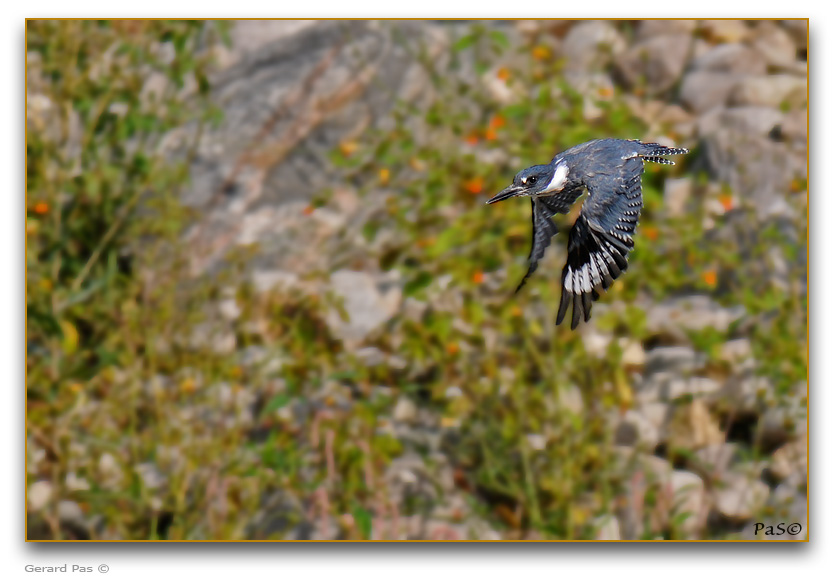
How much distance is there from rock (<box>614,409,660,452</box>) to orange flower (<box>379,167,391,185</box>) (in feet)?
2.74

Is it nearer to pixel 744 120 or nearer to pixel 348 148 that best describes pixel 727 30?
pixel 744 120

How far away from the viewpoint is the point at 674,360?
102 inches

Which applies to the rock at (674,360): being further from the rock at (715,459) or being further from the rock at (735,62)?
the rock at (735,62)

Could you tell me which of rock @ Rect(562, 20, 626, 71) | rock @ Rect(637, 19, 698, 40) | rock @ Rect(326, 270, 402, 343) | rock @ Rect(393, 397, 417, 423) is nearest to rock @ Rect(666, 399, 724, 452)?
rock @ Rect(393, 397, 417, 423)

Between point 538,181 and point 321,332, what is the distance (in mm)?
1478

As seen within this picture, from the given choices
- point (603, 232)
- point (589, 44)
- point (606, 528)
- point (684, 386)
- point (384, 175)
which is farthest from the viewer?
point (589, 44)

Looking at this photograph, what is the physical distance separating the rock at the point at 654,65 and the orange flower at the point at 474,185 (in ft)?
2.51

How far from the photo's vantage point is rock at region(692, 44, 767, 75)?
3.12 meters

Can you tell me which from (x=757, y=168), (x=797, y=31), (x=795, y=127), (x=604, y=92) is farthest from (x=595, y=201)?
(x=797, y=31)

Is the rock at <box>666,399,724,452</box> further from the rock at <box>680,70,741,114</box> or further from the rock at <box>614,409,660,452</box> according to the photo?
the rock at <box>680,70,741,114</box>

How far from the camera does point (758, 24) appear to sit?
3227mm

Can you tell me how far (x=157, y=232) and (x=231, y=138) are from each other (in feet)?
1.59
